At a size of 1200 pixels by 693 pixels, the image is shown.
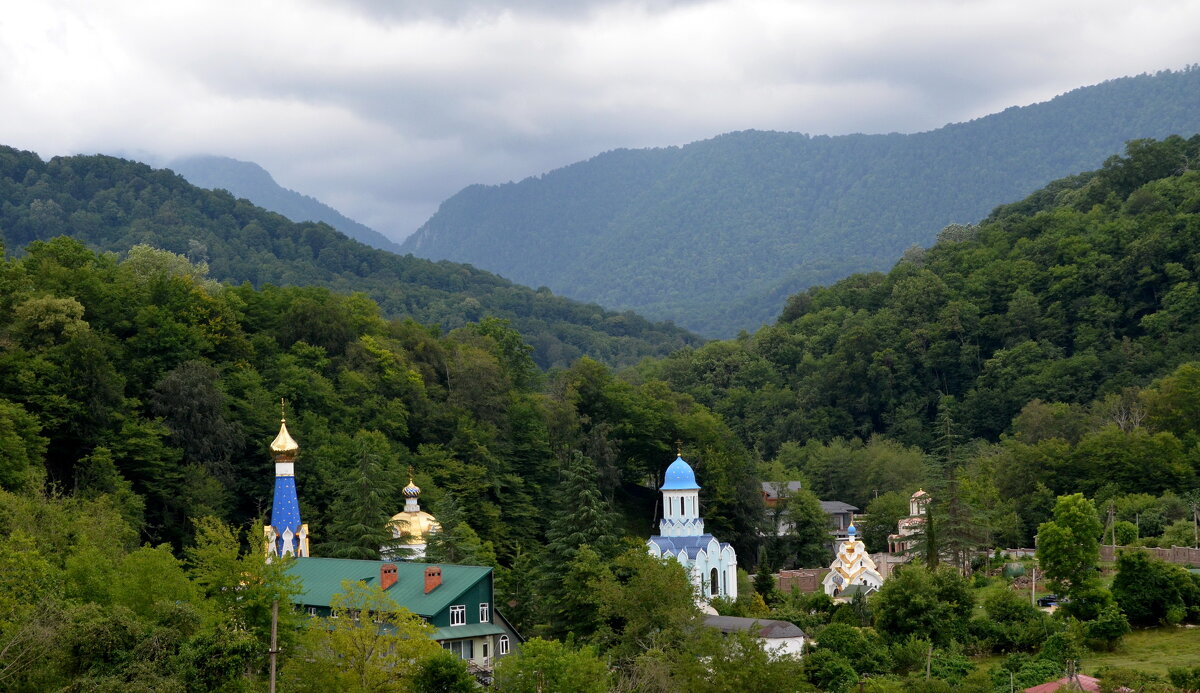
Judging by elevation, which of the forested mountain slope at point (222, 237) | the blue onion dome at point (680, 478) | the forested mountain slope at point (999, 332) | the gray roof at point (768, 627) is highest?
the forested mountain slope at point (222, 237)

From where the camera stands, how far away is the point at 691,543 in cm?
5584

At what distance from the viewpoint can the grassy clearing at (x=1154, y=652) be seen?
126ft

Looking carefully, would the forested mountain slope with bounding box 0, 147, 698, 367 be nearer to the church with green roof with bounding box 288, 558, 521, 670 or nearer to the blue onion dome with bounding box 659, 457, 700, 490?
the blue onion dome with bounding box 659, 457, 700, 490

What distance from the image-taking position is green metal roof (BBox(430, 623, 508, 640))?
125 ft

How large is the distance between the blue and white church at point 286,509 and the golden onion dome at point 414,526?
3.14 metres

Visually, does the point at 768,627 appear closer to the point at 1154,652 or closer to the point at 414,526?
the point at 1154,652

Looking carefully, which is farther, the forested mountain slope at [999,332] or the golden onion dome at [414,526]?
the forested mountain slope at [999,332]

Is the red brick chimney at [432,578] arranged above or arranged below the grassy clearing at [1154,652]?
above

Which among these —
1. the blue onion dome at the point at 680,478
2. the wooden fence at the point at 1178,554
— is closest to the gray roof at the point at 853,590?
the blue onion dome at the point at 680,478

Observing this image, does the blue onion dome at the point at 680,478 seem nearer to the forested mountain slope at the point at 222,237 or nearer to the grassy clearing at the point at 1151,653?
the grassy clearing at the point at 1151,653

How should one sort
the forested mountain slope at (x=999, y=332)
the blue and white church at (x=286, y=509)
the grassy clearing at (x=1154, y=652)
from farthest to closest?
the forested mountain slope at (x=999, y=332) → the blue and white church at (x=286, y=509) → the grassy clearing at (x=1154, y=652)

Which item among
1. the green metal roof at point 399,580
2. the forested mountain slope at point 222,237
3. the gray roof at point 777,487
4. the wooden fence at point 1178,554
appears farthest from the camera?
the forested mountain slope at point 222,237

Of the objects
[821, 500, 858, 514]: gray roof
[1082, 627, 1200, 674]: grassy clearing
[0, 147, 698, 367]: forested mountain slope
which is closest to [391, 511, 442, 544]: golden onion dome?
[1082, 627, 1200, 674]: grassy clearing

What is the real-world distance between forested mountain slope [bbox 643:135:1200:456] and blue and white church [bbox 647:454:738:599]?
27613 millimetres
